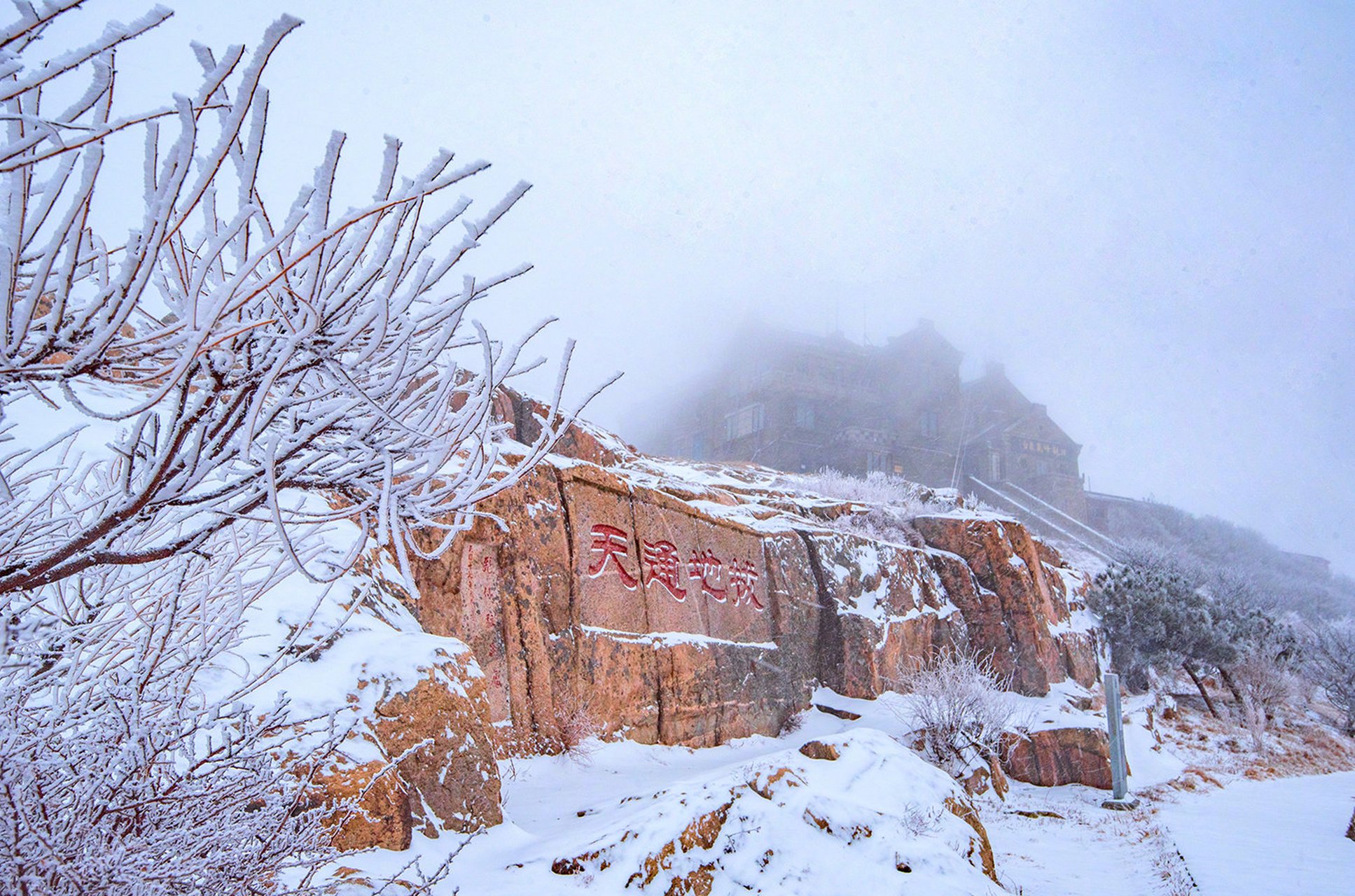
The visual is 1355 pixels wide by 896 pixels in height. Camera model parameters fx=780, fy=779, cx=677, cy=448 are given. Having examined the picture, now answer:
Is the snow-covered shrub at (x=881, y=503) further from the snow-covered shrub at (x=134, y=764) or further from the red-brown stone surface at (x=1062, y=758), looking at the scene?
the snow-covered shrub at (x=134, y=764)

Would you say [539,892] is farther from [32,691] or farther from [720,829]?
[32,691]

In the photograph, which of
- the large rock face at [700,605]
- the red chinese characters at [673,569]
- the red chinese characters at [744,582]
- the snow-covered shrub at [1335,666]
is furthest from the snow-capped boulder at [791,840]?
the snow-covered shrub at [1335,666]

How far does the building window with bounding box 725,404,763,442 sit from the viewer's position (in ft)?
105

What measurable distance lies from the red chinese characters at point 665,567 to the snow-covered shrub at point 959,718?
332cm

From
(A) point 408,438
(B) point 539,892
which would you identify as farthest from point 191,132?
(B) point 539,892

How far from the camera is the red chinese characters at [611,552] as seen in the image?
8.02m

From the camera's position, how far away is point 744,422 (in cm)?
3259

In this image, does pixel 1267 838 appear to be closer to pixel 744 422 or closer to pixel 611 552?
pixel 611 552

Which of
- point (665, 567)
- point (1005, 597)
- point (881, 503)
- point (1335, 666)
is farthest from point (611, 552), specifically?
point (1335, 666)

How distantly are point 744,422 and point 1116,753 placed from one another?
23.8 metres

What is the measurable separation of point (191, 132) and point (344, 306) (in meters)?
0.33

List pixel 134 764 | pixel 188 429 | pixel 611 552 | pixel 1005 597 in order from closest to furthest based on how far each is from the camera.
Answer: pixel 188 429, pixel 134 764, pixel 611 552, pixel 1005 597

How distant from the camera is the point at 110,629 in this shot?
202 cm

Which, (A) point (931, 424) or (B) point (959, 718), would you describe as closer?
(B) point (959, 718)
